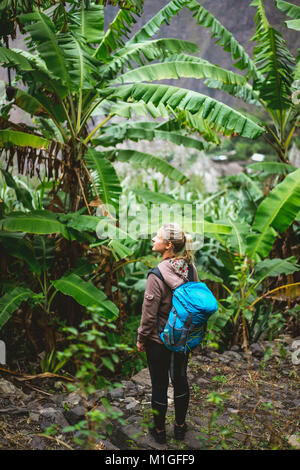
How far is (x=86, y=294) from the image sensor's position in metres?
3.74

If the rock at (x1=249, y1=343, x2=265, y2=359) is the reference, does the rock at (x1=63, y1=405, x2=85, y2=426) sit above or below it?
above

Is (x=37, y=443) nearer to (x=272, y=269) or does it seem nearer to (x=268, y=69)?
(x=272, y=269)

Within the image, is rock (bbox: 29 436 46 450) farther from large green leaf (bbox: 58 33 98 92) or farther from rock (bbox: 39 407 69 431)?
large green leaf (bbox: 58 33 98 92)

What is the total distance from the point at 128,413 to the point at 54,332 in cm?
124

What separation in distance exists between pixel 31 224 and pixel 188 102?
205cm

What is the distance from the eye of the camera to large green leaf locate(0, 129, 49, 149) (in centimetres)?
381

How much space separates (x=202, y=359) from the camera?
186 inches

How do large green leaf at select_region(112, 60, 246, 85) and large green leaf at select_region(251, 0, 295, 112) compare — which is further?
large green leaf at select_region(251, 0, 295, 112)

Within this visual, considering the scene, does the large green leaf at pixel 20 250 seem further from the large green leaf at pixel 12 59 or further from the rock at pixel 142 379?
the large green leaf at pixel 12 59

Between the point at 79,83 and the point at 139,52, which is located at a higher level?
the point at 139,52

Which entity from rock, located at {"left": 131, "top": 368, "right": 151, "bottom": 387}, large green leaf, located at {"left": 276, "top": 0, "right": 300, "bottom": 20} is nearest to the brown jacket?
rock, located at {"left": 131, "top": 368, "right": 151, "bottom": 387}

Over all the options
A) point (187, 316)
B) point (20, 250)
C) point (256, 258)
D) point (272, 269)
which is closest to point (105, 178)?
point (20, 250)

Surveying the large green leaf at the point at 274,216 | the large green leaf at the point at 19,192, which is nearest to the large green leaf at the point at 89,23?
the large green leaf at the point at 19,192

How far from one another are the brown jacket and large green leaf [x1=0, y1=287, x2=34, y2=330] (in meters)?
1.55
